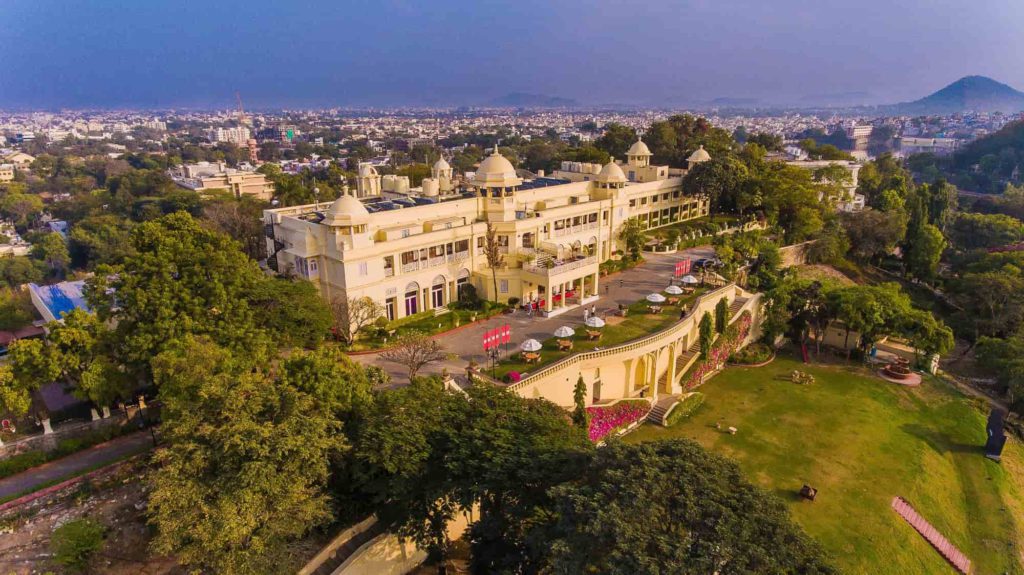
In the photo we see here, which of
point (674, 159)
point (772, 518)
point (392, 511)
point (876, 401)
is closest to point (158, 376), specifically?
point (392, 511)

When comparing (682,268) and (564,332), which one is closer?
(564,332)

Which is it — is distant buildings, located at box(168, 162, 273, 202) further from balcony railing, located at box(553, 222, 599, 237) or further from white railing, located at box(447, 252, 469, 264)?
white railing, located at box(447, 252, 469, 264)

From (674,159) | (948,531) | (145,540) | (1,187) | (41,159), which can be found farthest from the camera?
(41,159)

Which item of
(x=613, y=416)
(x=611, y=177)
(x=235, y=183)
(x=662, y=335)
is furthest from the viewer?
(x=235, y=183)

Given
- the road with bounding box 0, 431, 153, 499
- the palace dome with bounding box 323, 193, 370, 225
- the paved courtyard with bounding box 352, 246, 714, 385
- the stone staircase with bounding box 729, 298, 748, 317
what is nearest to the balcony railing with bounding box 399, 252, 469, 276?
the palace dome with bounding box 323, 193, 370, 225

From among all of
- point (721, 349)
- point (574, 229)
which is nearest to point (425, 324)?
point (574, 229)

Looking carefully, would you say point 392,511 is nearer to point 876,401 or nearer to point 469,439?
point 469,439

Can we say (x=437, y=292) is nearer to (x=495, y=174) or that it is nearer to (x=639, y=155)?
(x=495, y=174)
